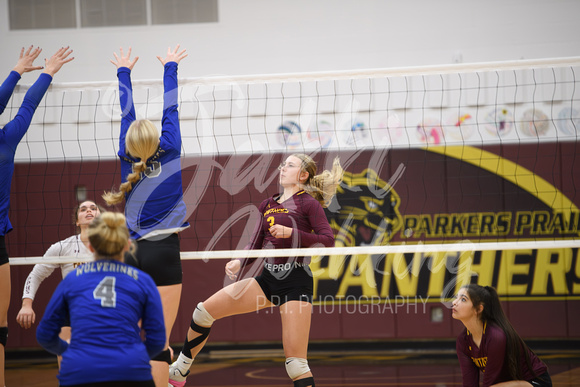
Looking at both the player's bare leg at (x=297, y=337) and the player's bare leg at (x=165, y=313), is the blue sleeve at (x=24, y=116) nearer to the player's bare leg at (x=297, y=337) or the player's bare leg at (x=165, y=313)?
the player's bare leg at (x=165, y=313)

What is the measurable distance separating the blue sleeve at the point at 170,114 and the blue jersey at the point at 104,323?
43.1 inches

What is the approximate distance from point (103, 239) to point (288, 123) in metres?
5.51

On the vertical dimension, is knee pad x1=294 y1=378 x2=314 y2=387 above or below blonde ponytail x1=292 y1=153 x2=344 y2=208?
below

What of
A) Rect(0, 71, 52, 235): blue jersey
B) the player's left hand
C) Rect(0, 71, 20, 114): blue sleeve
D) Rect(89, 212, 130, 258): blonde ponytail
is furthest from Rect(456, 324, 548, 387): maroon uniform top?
Rect(0, 71, 20, 114): blue sleeve

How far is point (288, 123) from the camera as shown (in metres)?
7.98

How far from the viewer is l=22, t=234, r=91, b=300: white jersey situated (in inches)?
183

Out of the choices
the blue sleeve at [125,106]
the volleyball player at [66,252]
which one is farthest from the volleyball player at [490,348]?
the volleyball player at [66,252]

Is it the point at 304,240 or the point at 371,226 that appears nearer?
the point at 304,240

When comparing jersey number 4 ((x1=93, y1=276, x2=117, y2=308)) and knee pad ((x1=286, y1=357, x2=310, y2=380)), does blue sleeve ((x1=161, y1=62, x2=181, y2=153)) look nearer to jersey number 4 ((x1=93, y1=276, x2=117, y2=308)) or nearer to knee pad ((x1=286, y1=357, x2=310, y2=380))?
jersey number 4 ((x1=93, y1=276, x2=117, y2=308))

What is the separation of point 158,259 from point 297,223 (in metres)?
1.04

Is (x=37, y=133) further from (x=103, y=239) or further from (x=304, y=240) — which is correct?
(x=103, y=239)

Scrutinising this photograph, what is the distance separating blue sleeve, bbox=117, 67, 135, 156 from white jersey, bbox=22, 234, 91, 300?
53.4 inches

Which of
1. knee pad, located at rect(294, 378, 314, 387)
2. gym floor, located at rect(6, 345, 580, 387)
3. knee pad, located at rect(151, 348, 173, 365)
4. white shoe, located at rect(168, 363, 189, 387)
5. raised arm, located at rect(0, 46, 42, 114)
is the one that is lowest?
gym floor, located at rect(6, 345, 580, 387)

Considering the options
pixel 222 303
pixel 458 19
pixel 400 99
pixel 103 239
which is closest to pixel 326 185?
pixel 222 303
